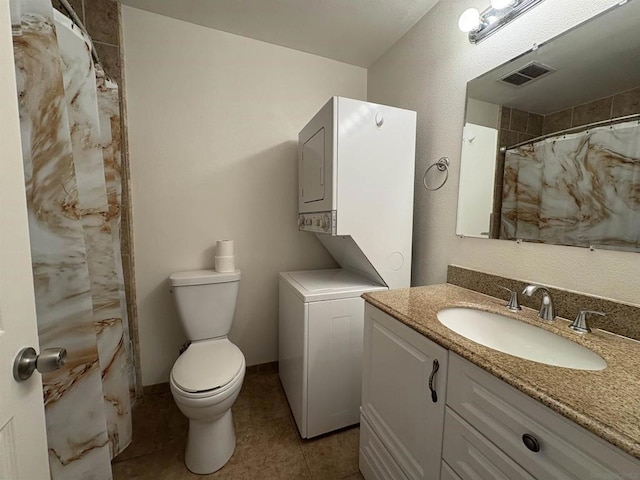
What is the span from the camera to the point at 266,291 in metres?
2.16

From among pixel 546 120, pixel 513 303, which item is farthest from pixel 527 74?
pixel 513 303

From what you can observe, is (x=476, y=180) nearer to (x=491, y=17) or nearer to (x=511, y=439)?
(x=491, y=17)

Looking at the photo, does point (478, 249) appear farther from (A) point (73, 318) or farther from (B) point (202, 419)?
(A) point (73, 318)

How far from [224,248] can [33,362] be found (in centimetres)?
133

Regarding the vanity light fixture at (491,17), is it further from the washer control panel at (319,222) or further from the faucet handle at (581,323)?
the faucet handle at (581,323)

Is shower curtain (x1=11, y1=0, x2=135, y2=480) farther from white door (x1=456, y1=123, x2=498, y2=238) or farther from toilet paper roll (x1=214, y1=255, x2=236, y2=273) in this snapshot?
white door (x1=456, y1=123, x2=498, y2=238)

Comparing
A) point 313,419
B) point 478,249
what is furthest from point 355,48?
point 313,419

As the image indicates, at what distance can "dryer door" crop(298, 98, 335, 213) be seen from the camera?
1.45 m

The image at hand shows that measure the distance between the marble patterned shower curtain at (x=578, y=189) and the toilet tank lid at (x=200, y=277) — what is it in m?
1.64

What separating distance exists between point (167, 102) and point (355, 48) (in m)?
1.44

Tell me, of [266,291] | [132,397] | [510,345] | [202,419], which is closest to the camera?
[510,345]

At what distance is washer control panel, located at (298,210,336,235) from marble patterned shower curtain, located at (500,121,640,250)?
85 centimetres

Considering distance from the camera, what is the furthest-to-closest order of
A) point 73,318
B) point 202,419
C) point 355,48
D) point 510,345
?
point 355,48 → point 202,419 → point 510,345 → point 73,318

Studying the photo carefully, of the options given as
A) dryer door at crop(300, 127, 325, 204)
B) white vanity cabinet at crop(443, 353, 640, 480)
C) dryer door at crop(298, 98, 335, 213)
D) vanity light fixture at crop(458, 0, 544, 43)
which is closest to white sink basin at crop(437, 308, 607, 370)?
white vanity cabinet at crop(443, 353, 640, 480)
